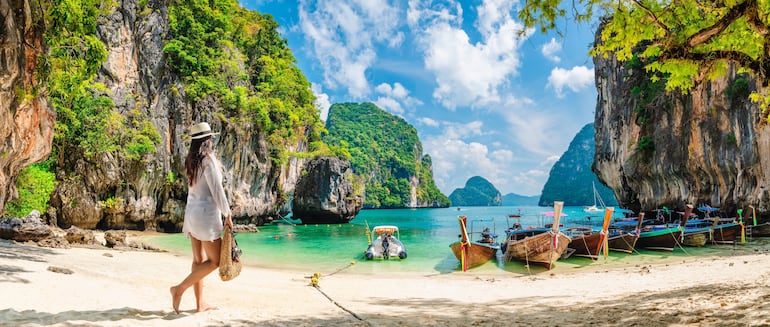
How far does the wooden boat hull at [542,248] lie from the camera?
12.4 metres

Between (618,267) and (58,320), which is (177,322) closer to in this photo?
(58,320)

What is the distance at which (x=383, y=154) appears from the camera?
115 metres

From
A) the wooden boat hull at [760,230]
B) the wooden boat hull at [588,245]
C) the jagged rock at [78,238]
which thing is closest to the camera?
the jagged rock at [78,238]

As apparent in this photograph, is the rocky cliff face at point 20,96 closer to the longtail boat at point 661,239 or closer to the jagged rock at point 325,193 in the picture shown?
the longtail boat at point 661,239

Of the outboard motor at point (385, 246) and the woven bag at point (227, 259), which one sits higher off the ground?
the woven bag at point (227, 259)

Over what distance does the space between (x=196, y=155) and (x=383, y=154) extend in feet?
365

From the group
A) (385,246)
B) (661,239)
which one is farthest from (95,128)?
(661,239)

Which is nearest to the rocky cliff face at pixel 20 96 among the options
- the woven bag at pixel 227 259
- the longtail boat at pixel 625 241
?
the woven bag at pixel 227 259

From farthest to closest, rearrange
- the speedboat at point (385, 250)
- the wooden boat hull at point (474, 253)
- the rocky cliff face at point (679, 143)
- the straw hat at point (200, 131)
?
the rocky cliff face at point (679, 143) < the speedboat at point (385, 250) < the wooden boat hull at point (474, 253) < the straw hat at point (200, 131)

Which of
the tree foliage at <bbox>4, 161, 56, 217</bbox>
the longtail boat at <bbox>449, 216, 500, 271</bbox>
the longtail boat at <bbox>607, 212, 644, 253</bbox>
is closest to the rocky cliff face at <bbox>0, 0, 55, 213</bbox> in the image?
the tree foliage at <bbox>4, 161, 56, 217</bbox>

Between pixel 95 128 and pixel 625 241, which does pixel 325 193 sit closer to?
pixel 95 128

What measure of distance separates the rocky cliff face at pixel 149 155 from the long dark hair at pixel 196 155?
72.4ft

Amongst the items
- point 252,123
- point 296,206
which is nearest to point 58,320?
point 252,123

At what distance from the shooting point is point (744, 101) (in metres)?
21.3
